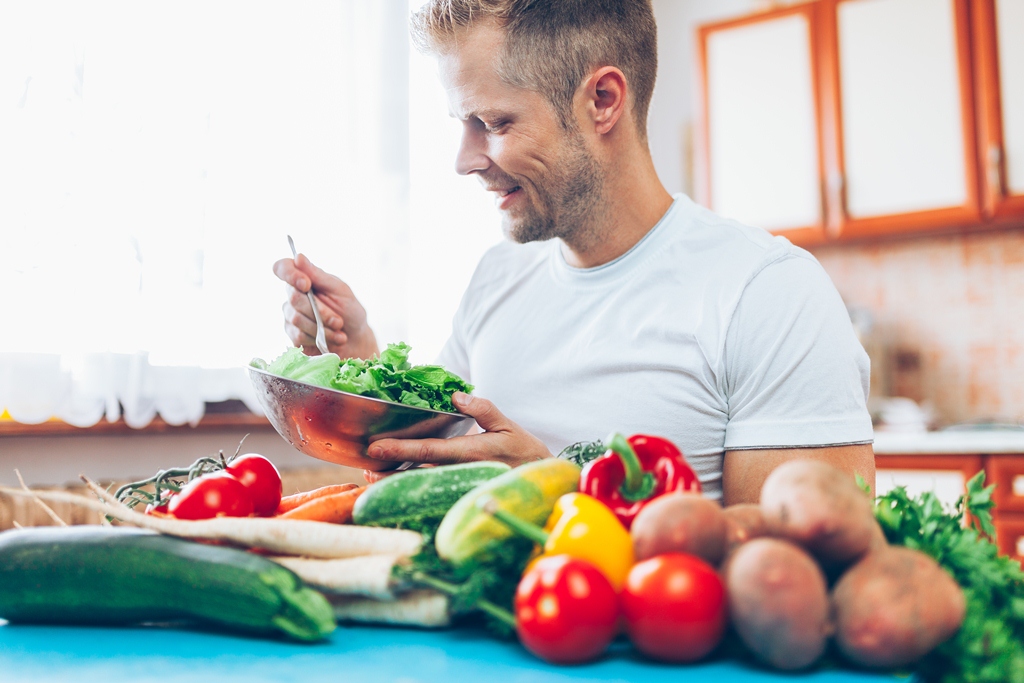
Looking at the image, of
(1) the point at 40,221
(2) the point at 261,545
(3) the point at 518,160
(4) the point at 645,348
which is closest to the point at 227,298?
(1) the point at 40,221

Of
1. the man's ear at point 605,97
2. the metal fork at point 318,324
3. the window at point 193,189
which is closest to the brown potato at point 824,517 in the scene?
the metal fork at point 318,324

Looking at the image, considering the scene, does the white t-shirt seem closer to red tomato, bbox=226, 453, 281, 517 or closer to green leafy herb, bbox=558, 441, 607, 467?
green leafy herb, bbox=558, 441, 607, 467

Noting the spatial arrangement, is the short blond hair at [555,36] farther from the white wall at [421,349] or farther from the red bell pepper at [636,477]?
the white wall at [421,349]

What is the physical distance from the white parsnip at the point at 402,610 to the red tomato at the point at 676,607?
0.16 meters

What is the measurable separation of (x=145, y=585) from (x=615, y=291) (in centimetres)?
92

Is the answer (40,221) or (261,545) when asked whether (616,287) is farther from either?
(40,221)

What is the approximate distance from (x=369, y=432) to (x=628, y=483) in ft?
1.19

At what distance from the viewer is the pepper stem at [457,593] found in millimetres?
558

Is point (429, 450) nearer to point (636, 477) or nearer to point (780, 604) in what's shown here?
point (636, 477)

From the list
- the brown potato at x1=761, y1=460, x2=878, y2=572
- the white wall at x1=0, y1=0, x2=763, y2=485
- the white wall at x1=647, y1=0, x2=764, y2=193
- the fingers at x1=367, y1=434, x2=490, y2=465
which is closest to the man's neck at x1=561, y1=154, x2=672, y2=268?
the fingers at x1=367, y1=434, x2=490, y2=465

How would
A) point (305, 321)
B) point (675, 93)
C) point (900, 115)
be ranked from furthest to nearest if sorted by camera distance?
point (675, 93) < point (900, 115) < point (305, 321)

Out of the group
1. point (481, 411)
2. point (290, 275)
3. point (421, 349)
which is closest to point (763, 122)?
point (421, 349)

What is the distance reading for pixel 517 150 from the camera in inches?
51.4

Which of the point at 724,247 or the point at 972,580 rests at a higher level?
the point at 724,247
